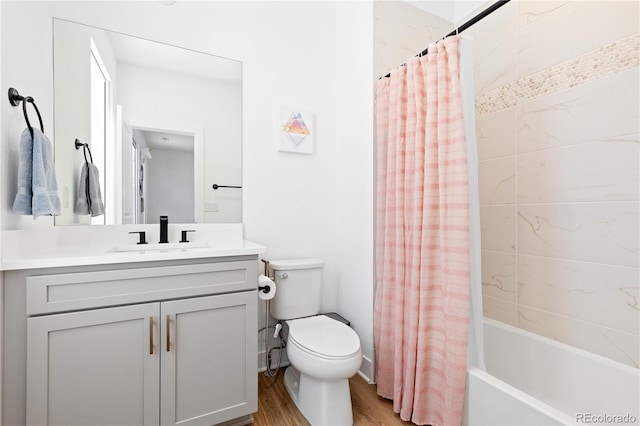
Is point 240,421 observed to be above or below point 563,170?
below

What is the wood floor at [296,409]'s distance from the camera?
4.91 feet

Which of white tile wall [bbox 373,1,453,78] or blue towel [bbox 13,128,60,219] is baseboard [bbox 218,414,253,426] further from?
white tile wall [bbox 373,1,453,78]

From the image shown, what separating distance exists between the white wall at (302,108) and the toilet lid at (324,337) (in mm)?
300

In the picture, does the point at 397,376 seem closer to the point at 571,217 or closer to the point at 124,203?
the point at 571,217

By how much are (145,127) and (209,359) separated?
52.5 inches

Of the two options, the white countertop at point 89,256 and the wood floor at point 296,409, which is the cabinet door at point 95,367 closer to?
the white countertop at point 89,256

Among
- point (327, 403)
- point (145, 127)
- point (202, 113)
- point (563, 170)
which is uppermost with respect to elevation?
point (202, 113)

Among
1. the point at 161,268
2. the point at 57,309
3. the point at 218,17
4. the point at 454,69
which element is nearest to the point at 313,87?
the point at 218,17

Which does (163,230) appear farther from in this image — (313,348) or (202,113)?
(313,348)

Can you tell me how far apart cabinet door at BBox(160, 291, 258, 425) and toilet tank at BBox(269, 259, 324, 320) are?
0.39 m

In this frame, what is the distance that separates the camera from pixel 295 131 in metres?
2.05

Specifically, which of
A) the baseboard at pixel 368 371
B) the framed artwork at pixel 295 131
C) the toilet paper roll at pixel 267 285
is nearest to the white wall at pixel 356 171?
the baseboard at pixel 368 371

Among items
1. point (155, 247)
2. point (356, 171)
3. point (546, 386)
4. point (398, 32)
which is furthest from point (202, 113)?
point (546, 386)

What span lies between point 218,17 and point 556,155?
7.10 ft
